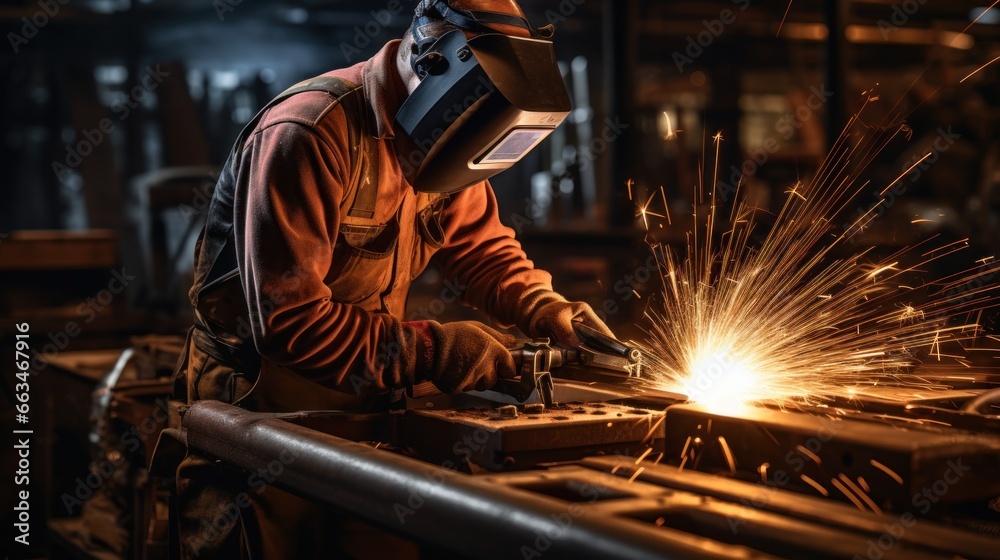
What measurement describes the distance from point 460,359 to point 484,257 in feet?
2.37

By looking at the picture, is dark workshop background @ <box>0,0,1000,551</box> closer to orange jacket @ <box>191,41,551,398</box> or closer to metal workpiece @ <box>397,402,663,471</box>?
orange jacket @ <box>191,41,551,398</box>

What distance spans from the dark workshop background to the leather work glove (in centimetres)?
274

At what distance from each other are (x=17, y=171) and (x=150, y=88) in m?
2.00

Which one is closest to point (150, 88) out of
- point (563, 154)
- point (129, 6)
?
point (129, 6)

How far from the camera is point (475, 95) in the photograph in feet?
6.83

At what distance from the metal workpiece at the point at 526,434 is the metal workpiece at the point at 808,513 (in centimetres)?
11

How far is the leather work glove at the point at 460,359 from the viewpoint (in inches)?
86.7

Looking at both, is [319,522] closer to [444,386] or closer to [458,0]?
[444,386]

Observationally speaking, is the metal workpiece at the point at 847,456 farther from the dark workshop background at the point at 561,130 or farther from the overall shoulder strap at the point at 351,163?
the dark workshop background at the point at 561,130

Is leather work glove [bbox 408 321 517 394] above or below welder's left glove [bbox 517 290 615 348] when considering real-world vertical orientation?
below

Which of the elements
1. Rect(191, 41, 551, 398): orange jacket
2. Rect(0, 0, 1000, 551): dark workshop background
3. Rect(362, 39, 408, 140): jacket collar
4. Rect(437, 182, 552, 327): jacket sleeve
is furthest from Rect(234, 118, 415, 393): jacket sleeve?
Rect(0, 0, 1000, 551): dark workshop background

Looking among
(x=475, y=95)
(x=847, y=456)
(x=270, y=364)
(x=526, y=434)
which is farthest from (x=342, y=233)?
(x=847, y=456)

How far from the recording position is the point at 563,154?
1138 cm

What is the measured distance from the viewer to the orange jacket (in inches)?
84.2
